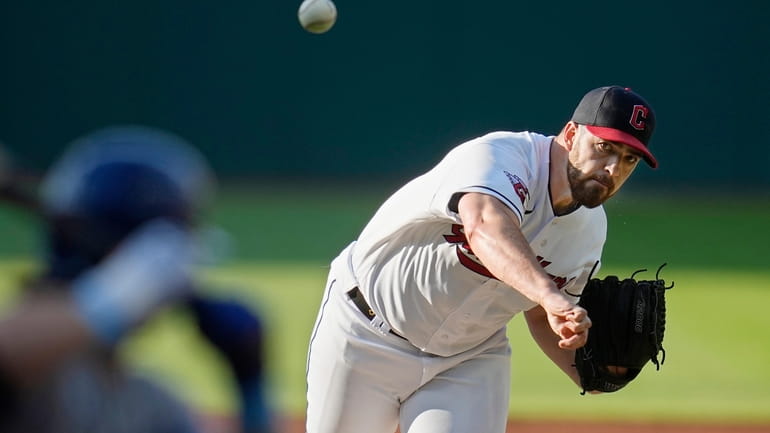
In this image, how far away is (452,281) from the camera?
4.16 m

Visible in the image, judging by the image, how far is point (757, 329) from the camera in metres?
9.64

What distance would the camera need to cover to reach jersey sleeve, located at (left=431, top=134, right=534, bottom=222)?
373 centimetres

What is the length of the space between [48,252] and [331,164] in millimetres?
14375

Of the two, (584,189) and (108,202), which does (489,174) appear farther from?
(108,202)

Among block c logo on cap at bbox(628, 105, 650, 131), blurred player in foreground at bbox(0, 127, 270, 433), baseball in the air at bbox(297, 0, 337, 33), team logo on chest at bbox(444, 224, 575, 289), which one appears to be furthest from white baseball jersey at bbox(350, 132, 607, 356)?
baseball in the air at bbox(297, 0, 337, 33)

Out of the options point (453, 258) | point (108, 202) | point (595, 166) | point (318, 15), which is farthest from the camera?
point (318, 15)

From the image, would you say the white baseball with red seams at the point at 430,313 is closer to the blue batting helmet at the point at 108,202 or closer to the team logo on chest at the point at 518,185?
the team logo on chest at the point at 518,185

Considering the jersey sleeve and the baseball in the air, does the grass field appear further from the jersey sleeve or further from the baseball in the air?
the baseball in the air

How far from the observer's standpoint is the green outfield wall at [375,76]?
15938 millimetres

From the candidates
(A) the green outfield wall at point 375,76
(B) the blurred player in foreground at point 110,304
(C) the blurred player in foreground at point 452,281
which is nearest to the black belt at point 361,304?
(C) the blurred player in foreground at point 452,281

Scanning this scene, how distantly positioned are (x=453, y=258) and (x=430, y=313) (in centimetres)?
23

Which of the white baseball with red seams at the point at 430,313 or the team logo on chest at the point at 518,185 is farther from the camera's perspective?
the white baseball with red seams at the point at 430,313

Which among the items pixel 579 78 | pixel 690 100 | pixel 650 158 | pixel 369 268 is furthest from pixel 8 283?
pixel 690 100

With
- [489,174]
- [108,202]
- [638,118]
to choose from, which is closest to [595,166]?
[638,118]
